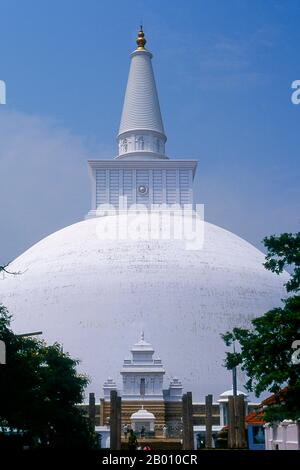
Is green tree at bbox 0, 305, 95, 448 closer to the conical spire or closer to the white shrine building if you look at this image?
the white shrine building

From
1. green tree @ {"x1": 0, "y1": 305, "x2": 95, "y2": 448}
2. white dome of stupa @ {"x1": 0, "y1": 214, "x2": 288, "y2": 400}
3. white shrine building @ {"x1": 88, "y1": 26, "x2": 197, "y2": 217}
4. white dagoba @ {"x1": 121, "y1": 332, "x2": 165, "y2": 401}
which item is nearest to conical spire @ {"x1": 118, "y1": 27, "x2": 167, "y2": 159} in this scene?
white shrine building @ {"x1": 88, "y1": 26, "x2": 197, "y2": 217}

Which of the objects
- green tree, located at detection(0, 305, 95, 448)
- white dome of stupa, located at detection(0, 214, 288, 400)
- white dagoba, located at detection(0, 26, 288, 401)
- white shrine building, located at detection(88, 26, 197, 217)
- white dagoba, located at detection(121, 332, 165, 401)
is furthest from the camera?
white shrine building, located at detection(88, 26, 197, 217)

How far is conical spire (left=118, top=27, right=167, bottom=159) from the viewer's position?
46031mm

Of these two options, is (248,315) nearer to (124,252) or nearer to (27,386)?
(124,252)

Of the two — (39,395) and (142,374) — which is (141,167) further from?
(39,395)

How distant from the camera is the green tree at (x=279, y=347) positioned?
15.2 metres

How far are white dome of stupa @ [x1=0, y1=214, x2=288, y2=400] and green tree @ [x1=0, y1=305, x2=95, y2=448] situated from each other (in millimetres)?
11546

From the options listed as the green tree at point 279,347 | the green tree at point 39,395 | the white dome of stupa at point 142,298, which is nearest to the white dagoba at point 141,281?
the white dome of stupa at point 142,298

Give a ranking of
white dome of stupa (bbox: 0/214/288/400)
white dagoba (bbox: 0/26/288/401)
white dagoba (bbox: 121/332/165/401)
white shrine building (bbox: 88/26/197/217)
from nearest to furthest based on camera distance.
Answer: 1. white dagoba (bbox: 121/332/165/401)
2. white dome of stupa (bbox: 0/214/288/400)
3. white dagoba (bbox: 0/26/288/401)
4. white shrine building (bbox: 88/26/197/217)

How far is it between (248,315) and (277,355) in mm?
23833

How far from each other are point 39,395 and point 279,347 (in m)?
7.21

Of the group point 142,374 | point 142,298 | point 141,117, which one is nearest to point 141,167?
point 141,117

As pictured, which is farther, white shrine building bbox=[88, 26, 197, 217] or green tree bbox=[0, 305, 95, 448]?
white shrine building bbox=[88, 26, 197, 217]

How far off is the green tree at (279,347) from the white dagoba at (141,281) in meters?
21.0
